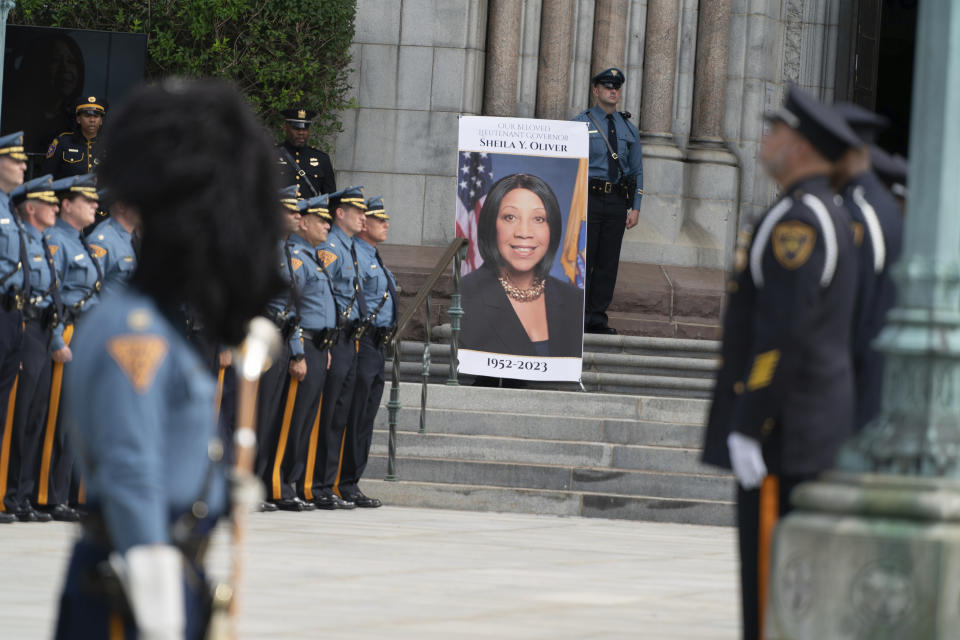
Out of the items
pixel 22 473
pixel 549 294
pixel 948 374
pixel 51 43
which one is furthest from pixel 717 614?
pixel 51 43

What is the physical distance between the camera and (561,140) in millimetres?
14086

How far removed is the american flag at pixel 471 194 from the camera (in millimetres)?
13898

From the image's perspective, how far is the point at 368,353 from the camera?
41.1ft

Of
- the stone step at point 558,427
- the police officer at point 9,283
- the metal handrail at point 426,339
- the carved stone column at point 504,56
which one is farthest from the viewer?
the carved stone column at point 504,56

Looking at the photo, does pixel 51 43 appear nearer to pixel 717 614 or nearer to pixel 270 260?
pixel 717 614

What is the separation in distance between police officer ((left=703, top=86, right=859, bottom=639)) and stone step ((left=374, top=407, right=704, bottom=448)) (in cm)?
795

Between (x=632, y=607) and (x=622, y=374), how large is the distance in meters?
7.55

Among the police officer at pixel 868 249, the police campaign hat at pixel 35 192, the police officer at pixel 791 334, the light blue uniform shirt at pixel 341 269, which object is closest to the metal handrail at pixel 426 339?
the light blue uniform shirt at pixel 341 269

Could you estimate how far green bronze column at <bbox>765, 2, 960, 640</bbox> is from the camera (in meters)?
4.75

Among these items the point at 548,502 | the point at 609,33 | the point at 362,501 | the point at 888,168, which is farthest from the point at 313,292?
the point at 888,168

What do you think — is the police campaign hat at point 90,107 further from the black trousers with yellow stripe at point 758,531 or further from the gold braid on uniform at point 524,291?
the black trousers with yellow stripe at point 758,531

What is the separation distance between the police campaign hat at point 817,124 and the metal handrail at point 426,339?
25.5 feet

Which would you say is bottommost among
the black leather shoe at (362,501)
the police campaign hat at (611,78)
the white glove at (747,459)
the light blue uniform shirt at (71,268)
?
the black leather shoe at (362,501)

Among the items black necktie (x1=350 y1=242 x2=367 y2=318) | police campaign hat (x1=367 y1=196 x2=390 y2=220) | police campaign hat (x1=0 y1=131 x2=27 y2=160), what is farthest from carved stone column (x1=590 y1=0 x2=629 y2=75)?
police campaign hat (x1=0 y1=131 x2=27 y2=160)
